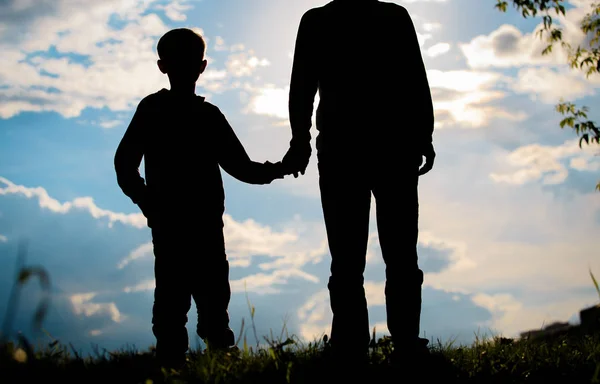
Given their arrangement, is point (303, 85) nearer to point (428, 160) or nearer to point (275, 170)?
point (275, 170)

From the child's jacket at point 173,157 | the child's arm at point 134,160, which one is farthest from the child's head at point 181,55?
the child's arm at point 134,160

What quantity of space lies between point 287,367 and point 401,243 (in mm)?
1189

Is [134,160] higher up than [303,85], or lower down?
lower down

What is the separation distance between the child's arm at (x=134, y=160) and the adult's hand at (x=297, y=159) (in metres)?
1.09

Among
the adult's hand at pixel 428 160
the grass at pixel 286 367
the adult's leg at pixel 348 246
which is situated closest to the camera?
the grass at pixel 286 367

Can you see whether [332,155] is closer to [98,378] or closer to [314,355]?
[314,355]

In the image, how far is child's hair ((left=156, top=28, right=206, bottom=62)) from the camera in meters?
4.46

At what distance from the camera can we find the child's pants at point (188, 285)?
445 cm

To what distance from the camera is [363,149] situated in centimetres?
422

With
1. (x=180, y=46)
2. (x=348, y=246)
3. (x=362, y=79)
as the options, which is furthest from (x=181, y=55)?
(x=348, y=246)

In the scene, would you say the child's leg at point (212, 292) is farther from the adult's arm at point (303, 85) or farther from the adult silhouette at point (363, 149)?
the adult's arm at point (303, 85)

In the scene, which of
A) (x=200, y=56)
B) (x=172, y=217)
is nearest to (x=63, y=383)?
(x=172, y=217)

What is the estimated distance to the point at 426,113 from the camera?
4.52m

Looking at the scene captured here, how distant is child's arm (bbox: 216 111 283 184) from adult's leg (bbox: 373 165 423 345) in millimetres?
1008
